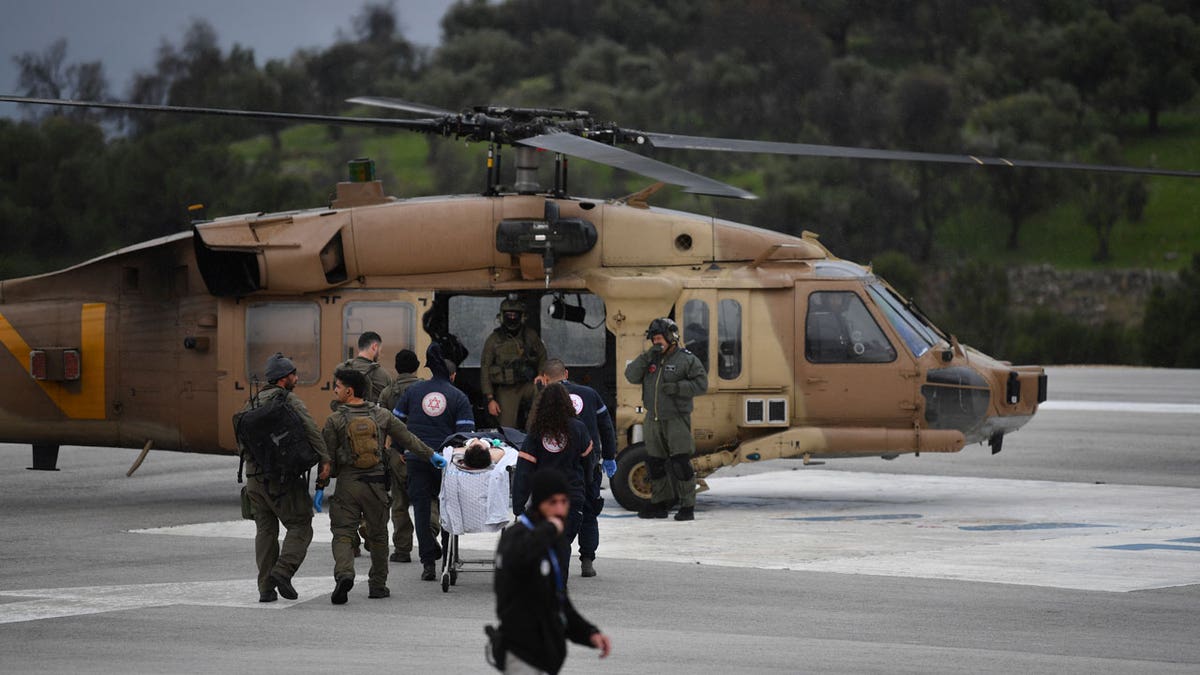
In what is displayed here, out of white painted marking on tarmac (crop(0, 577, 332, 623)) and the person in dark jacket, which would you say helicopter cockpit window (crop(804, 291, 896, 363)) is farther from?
the person in dark jacket

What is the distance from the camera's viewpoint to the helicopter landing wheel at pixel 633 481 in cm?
1559

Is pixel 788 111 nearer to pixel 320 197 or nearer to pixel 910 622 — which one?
pixel 320 197

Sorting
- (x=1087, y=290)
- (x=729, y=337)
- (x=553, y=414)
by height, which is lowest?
(x=553, y=414)

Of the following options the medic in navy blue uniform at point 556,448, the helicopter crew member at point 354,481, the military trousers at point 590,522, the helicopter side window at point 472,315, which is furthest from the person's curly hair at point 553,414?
the helicopter side window at point 472,315

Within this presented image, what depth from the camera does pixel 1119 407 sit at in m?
28.3

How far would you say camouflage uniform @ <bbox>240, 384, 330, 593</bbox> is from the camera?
35.0 ft

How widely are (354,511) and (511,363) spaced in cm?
495

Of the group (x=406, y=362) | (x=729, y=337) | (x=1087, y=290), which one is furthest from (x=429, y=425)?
(x=1087, y=290)

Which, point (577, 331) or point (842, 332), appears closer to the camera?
point (842, 332)

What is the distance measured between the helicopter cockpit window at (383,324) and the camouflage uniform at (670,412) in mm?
2368

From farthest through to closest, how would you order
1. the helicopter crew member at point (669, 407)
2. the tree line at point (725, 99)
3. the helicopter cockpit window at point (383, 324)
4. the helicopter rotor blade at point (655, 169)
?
the tree line at point (725, 99) → the helicopter cockpit window at point (383, 324) → the helicopter crew member at point (669, 407) → the helicopter rotor blade at point (655, 169)

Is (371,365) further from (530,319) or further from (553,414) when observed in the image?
(530,319)

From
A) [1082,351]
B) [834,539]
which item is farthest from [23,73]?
[834,539]

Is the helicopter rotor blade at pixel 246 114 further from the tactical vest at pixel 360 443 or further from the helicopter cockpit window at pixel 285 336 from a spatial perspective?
the tactical vest at pixel 360 443
